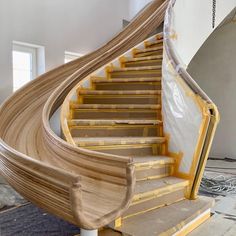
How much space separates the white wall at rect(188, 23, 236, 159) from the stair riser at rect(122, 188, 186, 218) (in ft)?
12.8

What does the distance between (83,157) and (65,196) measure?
0.35 m

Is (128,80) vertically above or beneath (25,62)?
beneath

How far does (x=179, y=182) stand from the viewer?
2.31 m

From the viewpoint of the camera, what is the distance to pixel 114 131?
9.11 ft

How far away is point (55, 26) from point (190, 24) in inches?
73.4

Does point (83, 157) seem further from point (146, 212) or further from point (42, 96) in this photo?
point (42, 96)

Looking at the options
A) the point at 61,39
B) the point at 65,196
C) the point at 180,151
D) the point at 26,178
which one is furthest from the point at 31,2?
the point at 65,196

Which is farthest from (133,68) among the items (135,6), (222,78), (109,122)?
(222,78)

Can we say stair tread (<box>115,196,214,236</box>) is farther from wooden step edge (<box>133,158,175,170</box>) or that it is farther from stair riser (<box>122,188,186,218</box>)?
wooden step edge (<box>133,158,175,170</box>)

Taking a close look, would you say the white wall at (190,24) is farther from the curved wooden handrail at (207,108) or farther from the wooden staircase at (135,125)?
the curved wooden handrail at (207,108)

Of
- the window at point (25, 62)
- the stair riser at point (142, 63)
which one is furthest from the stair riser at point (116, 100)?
the window at point (25, 62)

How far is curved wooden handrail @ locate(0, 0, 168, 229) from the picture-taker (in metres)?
1.26

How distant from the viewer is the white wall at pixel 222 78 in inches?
230

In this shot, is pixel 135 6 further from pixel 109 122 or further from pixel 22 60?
pixel 109 122
